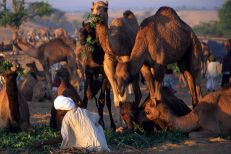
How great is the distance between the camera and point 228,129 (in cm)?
996

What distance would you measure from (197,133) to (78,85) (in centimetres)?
1145

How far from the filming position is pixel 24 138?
980 centimetres

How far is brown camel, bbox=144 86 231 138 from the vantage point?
995cm

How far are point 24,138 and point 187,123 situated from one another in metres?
2.68

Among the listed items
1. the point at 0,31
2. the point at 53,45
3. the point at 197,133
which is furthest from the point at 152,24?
the point at 0,31

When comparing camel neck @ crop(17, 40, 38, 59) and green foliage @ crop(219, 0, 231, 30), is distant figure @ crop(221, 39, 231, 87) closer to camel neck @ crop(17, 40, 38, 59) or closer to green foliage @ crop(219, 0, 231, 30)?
camel neck @ crop(17, 40, 38, 59)

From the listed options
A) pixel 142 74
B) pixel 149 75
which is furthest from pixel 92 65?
pixel 149 75

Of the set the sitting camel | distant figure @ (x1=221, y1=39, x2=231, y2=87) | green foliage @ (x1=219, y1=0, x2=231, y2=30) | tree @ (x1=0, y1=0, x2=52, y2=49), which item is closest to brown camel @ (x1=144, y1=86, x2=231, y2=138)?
distant figure @ (x1=221, y1=39, x2=231, y2=87)

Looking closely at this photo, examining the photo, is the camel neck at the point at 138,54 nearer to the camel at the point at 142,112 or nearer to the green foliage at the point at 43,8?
the camel at the point at 142,112

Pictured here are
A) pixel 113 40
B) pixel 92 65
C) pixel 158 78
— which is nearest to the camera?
pixel 158 78

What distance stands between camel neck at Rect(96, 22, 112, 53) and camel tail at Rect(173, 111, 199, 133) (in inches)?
71.1

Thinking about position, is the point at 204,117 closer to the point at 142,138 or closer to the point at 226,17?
the point at 142,138

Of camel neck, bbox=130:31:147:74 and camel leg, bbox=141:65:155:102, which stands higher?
camel neck, bbox=130:31:147:74

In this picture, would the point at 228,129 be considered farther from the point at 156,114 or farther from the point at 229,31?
the point at 229,31
